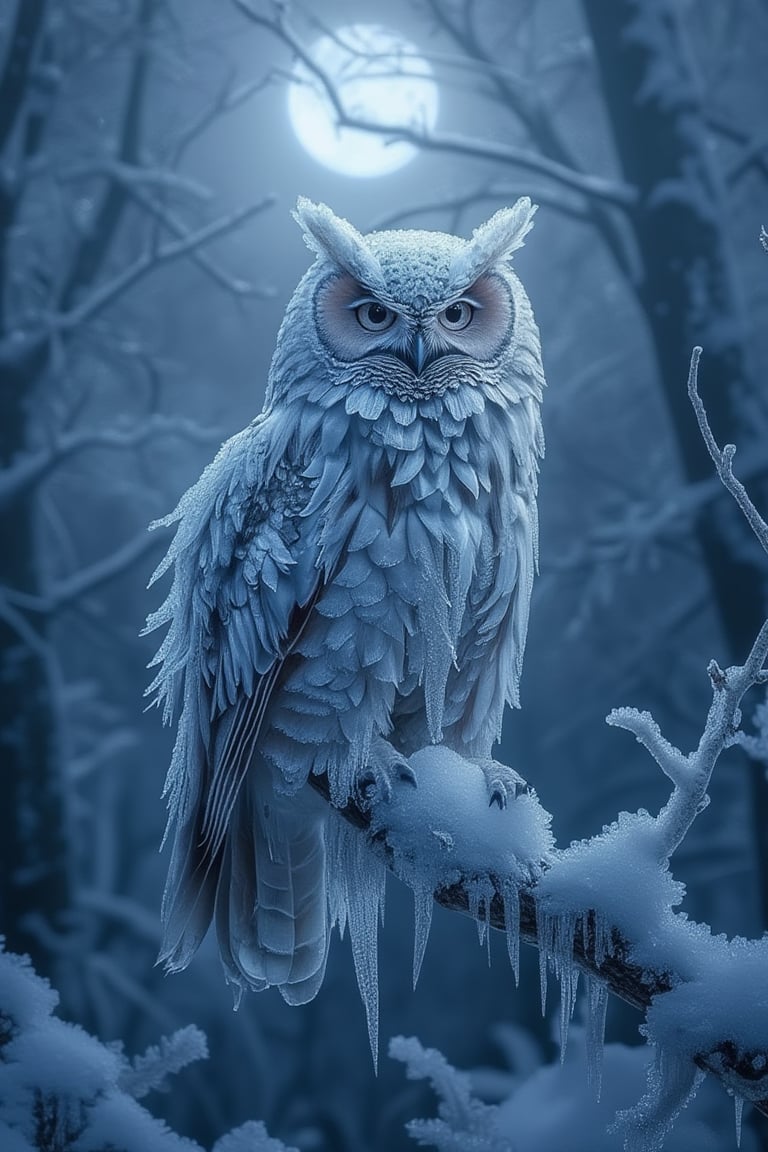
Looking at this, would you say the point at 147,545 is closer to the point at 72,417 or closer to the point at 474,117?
the point at 72,417

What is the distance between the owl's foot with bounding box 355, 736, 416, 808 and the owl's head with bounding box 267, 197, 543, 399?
32 centimetres

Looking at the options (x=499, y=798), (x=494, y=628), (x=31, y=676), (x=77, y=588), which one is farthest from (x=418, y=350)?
(x=31, y=676)

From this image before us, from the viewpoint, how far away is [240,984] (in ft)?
3.20

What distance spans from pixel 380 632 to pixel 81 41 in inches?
90.2

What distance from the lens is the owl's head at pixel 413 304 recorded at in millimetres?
864

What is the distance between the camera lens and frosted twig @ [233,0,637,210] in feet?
5.73

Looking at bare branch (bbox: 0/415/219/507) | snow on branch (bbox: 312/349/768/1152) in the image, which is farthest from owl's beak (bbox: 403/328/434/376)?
bare branch (bbox: 0/415/219/507)

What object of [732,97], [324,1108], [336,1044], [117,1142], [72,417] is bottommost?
[117,1142]

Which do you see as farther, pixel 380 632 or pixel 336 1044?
pixel 336 1044

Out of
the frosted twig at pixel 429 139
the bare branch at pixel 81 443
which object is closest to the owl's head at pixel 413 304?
the frosted twig at pixel 429 139

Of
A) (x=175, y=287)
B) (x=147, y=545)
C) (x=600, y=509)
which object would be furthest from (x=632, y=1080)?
(x=175, y=287)

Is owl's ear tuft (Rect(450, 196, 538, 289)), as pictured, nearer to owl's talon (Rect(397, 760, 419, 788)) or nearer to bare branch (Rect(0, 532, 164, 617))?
owl's talon (Rect(397, 760, 419, 788))

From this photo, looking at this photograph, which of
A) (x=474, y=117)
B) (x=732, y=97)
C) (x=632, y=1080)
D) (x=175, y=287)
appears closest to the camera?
(x=632, y=1080)

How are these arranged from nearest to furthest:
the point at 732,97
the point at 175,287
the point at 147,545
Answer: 1. the point at 147,545
2. the point at 732,97
3. the point at 175,287
